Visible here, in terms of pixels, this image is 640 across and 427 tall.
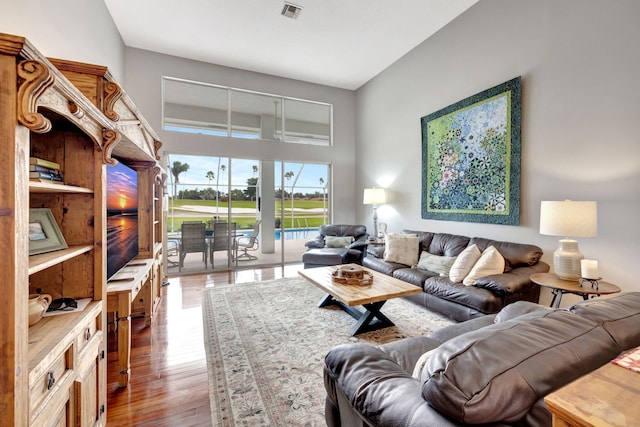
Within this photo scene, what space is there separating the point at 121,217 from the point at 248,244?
3192 millimetres

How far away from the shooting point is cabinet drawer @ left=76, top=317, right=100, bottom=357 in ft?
4.16

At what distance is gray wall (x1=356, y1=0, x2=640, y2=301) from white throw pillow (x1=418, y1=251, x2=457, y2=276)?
0.65 m

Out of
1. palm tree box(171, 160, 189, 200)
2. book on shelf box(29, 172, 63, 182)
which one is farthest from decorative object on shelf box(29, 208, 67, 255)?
palm tree box(171, 160, 189, 200)

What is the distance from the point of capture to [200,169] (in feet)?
17.4

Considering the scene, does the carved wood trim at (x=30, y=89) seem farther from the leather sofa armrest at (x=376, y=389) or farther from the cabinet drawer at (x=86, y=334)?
the leather sofa armrest at (x=376, y=389)

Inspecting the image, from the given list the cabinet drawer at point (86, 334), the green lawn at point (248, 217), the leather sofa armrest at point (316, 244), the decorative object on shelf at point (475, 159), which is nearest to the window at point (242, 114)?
the green lawn at point (248, 217)

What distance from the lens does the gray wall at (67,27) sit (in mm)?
1847

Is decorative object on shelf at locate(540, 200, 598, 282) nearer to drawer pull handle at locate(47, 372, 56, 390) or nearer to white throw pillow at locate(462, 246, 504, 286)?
white throw pillow at locate(462, 246, 504, 286)

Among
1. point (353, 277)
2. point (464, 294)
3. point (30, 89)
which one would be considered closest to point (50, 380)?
point (30, 89)

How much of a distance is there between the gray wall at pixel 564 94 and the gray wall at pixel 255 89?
93.1 inches

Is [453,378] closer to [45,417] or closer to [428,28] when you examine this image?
[45,417]

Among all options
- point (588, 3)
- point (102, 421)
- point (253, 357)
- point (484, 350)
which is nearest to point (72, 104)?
point (102, 421)

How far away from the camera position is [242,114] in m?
5.66

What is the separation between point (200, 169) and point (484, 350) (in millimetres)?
5437
